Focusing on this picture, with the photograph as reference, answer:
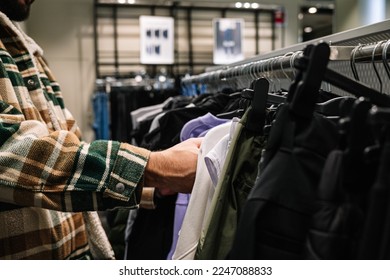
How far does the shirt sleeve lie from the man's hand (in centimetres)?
3

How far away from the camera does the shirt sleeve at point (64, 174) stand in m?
0.70

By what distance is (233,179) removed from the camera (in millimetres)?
647

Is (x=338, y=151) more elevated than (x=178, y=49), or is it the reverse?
(x=178, y=49)

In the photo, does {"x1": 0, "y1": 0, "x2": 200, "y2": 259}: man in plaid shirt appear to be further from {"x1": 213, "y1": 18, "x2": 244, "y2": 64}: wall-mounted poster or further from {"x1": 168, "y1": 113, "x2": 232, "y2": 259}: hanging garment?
{"x1": 213, "y1": 18, "x2": 244, "y2": 64}: wall-mounted poster

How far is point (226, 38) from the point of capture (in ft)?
14.7

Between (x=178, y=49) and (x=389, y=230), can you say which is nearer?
(x=389, y=230)

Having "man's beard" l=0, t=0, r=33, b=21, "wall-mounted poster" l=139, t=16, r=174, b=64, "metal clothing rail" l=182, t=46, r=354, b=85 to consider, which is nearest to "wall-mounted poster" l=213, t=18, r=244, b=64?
"wall-mounted poster" l=139, t=16, r=174, b=64

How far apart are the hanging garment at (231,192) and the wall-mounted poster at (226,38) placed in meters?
3.92

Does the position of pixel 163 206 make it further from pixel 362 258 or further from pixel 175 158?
pixel 362 258

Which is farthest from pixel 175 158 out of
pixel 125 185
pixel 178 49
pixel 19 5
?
pixel 178 49

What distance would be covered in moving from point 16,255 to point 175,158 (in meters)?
0.43

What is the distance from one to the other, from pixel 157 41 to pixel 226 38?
79 cm

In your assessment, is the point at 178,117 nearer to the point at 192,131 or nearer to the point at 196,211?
the point at 192,131

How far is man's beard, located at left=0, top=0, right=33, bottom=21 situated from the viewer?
104cm
